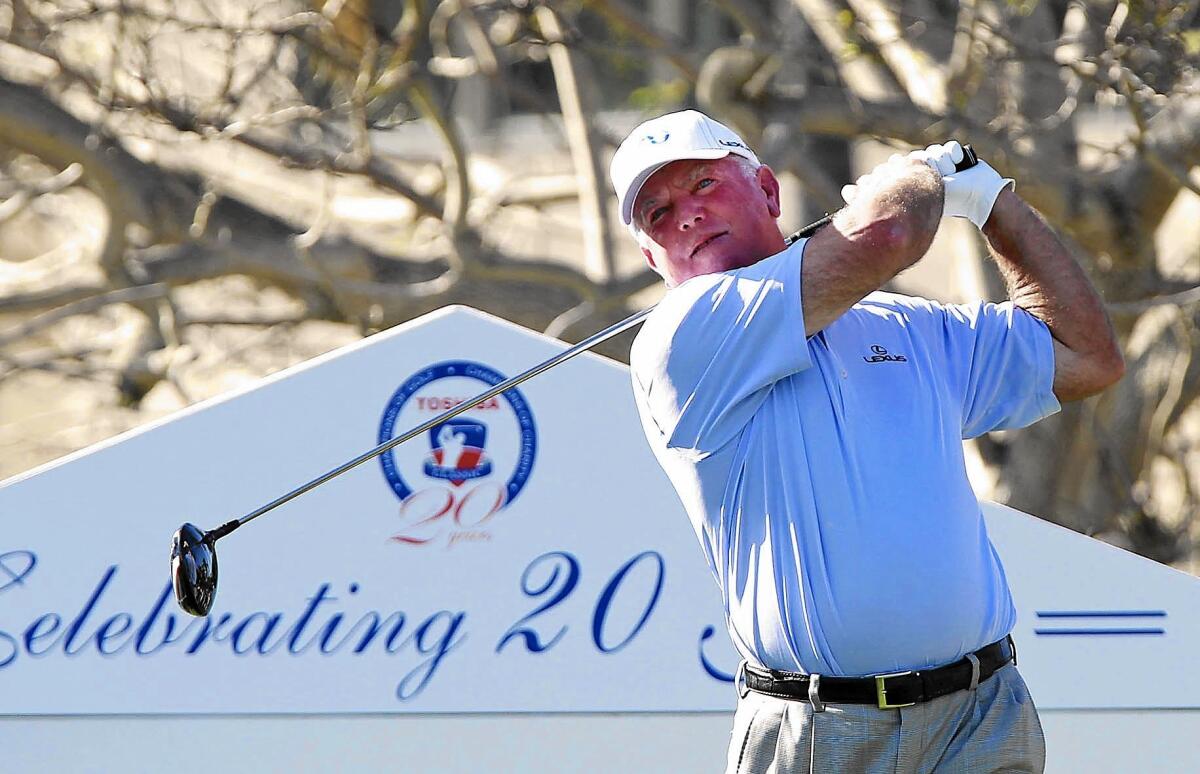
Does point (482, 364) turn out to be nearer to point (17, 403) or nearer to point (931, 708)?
point (931, 708)

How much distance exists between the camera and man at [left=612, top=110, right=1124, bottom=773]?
2.42 meters

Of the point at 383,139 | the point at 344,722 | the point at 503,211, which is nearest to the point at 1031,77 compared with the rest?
the point at 503,211

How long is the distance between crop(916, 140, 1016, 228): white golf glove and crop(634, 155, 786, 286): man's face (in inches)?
11.1

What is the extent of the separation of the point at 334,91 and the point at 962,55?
260 centimetres

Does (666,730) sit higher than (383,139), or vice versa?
(383,139)

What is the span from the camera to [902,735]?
8.13 feet

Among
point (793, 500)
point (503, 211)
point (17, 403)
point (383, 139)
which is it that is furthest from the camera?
point (17, 403)

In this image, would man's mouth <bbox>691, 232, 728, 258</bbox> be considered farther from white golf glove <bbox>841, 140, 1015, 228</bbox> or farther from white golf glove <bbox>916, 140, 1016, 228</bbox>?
white golf glove <bbox>916, 140, 1016, 228</bbox>

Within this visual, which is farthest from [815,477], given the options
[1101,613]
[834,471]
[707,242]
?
[1101,613]

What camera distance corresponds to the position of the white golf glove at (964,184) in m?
2.56

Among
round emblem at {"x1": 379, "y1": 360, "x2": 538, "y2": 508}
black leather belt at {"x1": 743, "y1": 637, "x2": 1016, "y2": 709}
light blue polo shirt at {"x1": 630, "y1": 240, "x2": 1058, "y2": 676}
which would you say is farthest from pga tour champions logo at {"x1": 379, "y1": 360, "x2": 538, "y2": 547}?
black leather belt at {"x1": 743, "y1": 637, "x2": 1016, "y2": 709}

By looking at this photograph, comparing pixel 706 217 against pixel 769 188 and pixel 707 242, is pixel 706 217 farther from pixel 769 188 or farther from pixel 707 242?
pixel 769 188

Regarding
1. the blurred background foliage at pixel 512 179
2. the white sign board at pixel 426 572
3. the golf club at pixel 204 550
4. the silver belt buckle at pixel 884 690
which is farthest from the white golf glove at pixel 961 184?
the blurred background foliage at pixel 512 179

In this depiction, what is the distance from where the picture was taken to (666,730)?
3.48 meters
